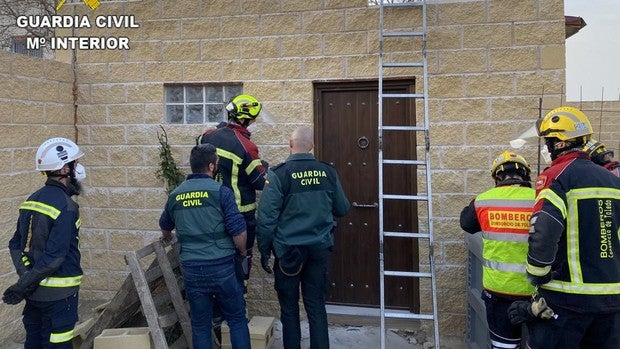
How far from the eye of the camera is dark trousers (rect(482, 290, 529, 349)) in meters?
3.46

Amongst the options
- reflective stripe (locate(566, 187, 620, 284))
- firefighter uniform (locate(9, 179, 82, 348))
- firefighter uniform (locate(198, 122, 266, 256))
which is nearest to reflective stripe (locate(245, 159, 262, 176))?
firefighter uniform (locate(198, 122, 266, 256))

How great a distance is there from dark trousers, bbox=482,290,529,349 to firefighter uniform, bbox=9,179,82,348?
312 centimetres

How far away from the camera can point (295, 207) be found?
4.20m

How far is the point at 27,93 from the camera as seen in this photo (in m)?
5.26

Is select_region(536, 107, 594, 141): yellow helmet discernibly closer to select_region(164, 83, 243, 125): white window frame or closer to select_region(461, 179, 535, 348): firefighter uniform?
select_region(461, 179, 535, 348): firefighter uniform

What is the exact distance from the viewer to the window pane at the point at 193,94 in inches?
227

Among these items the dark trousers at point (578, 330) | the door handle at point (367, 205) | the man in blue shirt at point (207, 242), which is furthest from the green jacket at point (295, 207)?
the dark trousers at point (578, 330)

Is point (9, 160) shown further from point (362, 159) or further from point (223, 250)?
point (362, 159)

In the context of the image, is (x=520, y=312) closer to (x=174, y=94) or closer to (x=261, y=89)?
(x=261, y=89)

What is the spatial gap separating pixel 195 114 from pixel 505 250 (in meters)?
3.79

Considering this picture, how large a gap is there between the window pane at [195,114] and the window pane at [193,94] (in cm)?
6

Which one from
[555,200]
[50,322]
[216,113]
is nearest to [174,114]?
[216,113]

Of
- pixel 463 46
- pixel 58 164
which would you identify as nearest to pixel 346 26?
pixel 463 46

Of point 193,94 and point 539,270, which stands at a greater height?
point 193,94
